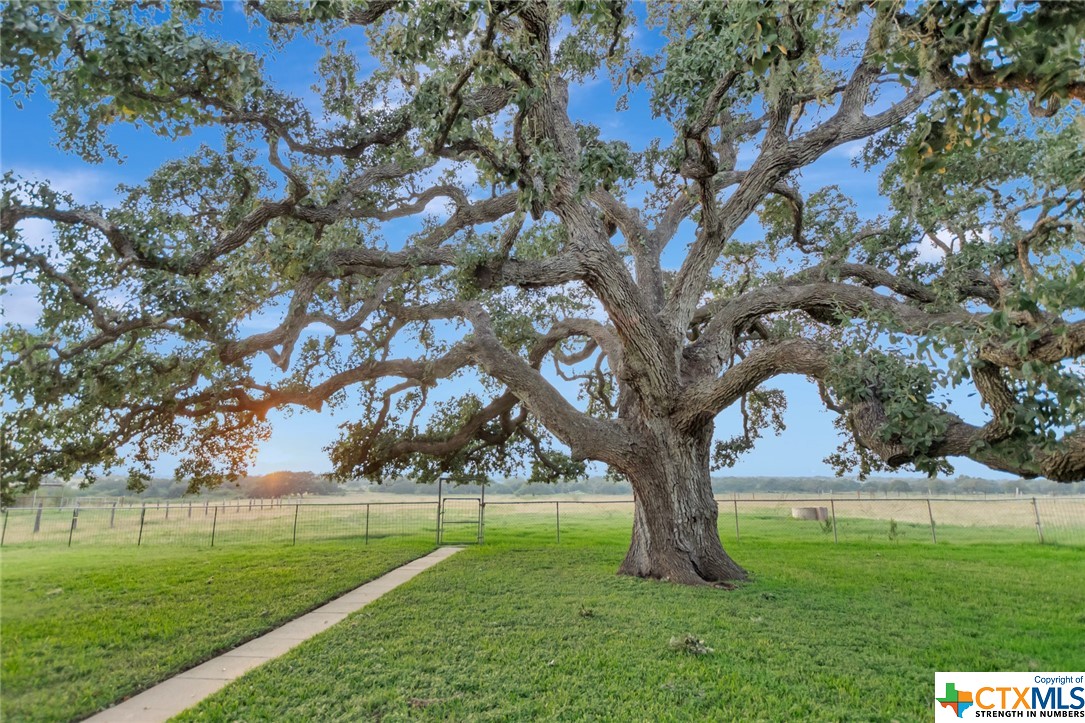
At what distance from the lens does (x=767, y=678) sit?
14.2ft

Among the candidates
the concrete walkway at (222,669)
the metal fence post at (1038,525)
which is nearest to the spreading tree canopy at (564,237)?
the concrete walkway at (222,669)

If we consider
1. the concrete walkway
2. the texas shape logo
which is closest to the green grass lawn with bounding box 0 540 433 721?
the concrete walkway

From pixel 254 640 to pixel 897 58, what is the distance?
6696 millimetres

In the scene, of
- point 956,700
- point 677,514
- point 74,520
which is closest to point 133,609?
point 677,514

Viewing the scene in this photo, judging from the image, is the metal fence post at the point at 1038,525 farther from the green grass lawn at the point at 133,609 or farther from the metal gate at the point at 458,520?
the green grass lawn at the point at 133,609

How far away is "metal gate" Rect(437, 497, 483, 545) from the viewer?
14.6m

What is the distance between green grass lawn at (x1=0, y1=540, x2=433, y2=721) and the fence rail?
6.32 feet

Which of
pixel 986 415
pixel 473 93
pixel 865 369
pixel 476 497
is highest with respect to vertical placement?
pixel 473 93

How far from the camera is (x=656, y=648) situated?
5039mm

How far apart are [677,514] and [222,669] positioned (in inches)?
239

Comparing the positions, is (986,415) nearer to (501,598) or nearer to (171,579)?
(501,598)

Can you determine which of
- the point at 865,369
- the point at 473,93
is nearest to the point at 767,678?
the point at 865,369

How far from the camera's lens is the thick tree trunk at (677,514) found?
8430mm

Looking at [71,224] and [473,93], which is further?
[473,93]
